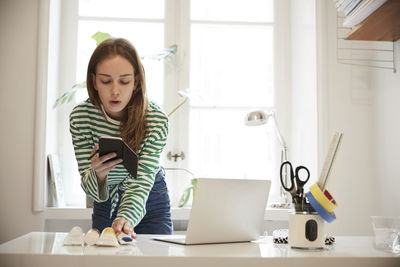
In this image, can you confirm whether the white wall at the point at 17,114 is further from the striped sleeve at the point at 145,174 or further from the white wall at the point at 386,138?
the white wall at the point at 386,138

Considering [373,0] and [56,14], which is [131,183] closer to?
[373,0]

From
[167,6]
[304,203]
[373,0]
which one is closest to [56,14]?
[167,6]

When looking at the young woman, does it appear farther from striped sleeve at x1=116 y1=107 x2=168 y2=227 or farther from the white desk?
the white desk

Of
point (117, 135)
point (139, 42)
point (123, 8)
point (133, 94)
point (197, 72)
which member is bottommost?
point (117, 135)

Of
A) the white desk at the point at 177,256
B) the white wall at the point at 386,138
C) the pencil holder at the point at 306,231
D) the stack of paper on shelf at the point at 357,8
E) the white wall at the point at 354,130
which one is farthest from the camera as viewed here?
the white wall at the point at 354,130

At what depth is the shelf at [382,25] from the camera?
1.87 metres

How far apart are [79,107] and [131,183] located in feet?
1.01

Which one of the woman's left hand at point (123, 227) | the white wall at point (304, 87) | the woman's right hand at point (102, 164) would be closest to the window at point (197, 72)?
the white wall at point (304, 87)

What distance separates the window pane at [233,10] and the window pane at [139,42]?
9.1 inches

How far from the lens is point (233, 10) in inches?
115

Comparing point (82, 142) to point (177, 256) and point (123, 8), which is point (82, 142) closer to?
point (177, 256)

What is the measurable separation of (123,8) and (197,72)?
1.78ft

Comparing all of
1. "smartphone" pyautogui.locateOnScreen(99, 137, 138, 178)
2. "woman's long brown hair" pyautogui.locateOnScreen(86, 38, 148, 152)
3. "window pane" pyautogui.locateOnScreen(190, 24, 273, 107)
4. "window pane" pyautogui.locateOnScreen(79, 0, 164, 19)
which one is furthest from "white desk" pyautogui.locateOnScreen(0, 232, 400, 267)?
"window pane" pyautogui.locateOnScreen(79, 0, 164, 19)

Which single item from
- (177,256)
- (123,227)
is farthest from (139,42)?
(177,256)
